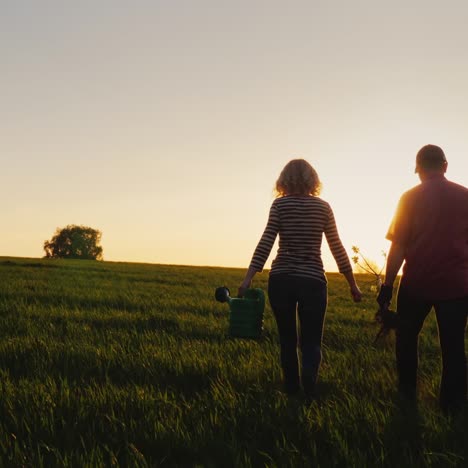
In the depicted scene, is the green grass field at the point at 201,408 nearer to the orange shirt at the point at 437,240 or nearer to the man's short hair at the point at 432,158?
the orange shirt at the point at 437,240

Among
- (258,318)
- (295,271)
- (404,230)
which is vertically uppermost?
(404,230)

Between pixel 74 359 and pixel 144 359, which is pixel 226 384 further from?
pixel 74 359

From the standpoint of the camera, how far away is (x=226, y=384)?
525cm

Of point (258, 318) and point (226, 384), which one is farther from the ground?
point (258, 318)

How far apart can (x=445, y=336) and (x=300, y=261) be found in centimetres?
130

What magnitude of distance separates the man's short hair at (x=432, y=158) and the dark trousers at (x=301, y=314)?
133 centimetres

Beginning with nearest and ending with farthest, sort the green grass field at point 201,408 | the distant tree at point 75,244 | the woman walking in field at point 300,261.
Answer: the green grass field at point 201,408, the woman walking in field at point 300,261, the distant tree at point 75,244

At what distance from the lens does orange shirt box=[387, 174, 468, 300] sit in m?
4.38

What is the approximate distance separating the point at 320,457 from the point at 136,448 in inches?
45.9

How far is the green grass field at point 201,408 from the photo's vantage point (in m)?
3.44

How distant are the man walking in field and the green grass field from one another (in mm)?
357

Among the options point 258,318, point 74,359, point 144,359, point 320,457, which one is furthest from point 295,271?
point 74,359

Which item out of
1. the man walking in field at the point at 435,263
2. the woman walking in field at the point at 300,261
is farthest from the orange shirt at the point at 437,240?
the woman walking in field at the point at 300,261

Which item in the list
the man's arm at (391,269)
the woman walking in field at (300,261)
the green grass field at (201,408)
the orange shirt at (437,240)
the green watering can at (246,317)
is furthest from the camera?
the green watering can at (246,317)
